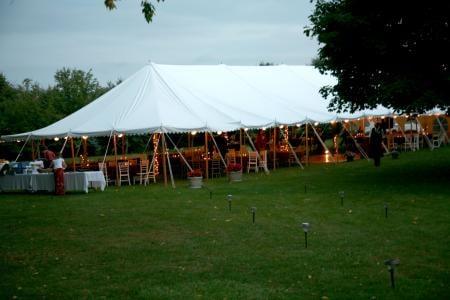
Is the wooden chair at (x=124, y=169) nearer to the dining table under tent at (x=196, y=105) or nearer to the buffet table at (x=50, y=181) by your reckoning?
the dining table under tent at (x=196, y=105)

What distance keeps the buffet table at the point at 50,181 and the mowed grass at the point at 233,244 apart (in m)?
1.01

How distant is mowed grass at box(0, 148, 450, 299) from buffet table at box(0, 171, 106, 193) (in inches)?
39.6

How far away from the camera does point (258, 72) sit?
25.3m

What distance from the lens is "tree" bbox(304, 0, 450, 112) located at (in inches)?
572

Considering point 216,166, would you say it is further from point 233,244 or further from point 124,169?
point 233,244

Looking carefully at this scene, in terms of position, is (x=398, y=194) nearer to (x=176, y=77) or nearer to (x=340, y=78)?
(x=340, y=78)

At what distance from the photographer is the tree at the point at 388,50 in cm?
1454

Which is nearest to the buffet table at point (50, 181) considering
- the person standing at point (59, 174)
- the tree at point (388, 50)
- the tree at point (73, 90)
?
the person standing at point (59, 174)

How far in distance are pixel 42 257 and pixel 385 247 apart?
5086mm

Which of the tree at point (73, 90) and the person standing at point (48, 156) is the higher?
the tree at point (73, 90)

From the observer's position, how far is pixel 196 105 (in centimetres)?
2055

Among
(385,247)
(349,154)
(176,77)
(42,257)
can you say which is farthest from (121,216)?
(349,154)

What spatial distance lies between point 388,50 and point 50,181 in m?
10.3

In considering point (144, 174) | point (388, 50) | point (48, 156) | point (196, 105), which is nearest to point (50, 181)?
point (48, 156)
